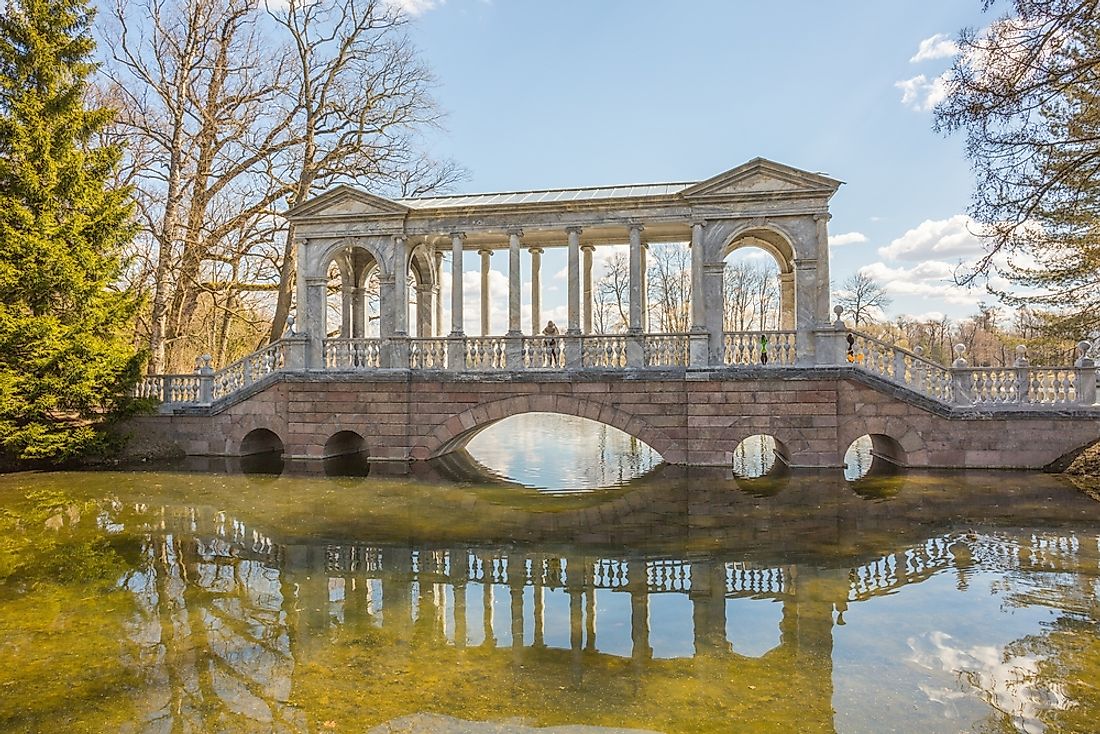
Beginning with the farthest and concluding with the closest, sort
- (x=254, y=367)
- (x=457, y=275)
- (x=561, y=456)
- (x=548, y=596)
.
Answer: (x=561, y=456), (x=254, y=367), (x=457, y=275), (x=548, y=596)

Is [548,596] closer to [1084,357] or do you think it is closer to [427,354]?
[427,354]

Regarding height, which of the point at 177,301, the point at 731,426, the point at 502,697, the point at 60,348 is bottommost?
the point at 502,697

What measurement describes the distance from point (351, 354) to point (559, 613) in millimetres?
11257

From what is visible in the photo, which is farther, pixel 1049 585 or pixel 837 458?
pixel 837 458

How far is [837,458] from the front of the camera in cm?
1358

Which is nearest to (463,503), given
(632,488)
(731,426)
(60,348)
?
(632,488)

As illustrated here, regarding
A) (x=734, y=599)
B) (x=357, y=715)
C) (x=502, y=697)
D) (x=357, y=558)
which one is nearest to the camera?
(x=357, y=715)

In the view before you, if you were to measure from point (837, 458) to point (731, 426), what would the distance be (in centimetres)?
217

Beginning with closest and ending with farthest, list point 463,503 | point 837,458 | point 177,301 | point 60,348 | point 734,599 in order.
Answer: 1. point 734,599
2. point 463,503
3. point 837,458
4. point 60,348
5. point 177,301

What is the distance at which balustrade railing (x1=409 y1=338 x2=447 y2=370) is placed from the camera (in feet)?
51.8

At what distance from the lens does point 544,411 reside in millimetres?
14211

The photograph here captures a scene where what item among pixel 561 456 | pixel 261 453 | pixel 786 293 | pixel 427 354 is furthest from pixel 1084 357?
pixel 261 453

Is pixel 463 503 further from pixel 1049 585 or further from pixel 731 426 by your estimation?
pixel 1049 585

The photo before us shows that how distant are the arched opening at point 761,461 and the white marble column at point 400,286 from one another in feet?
27.1
